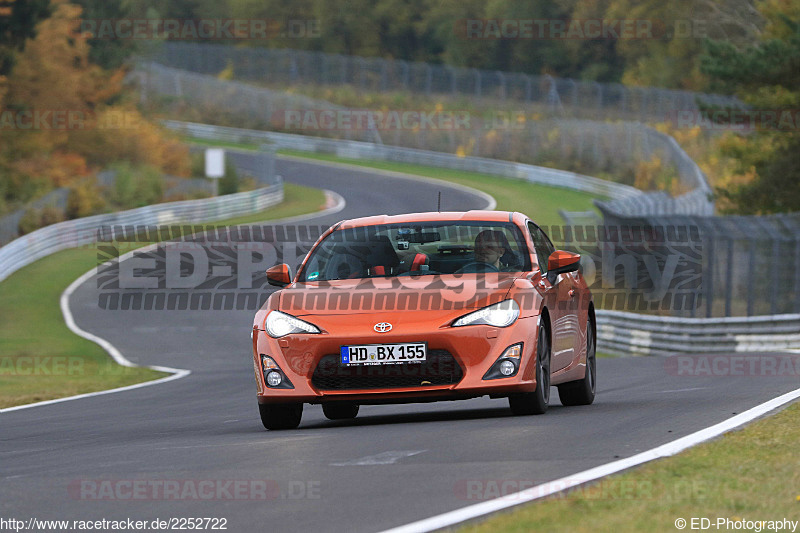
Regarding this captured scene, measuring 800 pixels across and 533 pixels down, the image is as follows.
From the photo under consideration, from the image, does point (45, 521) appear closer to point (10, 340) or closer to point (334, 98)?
point (10, 340)

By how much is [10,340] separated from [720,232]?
557 inches

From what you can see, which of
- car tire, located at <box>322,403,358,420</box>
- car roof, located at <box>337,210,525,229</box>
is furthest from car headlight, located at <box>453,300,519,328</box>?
car tire, located at <box>322,403,358,420</box>

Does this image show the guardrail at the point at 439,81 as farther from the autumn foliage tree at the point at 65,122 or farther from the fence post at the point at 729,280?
the fence post at the point at 729,280

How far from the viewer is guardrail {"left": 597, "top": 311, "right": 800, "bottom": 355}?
23.6 metres

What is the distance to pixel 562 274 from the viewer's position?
1145 cm

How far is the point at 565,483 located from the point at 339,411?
503 cm

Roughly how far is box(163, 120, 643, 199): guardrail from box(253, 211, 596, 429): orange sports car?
4767 cm

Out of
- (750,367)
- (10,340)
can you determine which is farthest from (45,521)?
(10,340)

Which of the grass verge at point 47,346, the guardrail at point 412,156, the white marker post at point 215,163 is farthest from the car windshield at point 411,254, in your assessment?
the white marker post at point 215,163

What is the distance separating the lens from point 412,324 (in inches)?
383

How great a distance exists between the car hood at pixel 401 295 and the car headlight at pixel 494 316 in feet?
0.17

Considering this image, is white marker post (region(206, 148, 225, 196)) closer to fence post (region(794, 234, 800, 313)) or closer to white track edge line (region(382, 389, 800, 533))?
fence post (region(794, 234, 800, 313))

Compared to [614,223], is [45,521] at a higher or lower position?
higher

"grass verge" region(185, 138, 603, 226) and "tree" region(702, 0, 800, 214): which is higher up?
"tree" region(702, 0, 800, 214)
